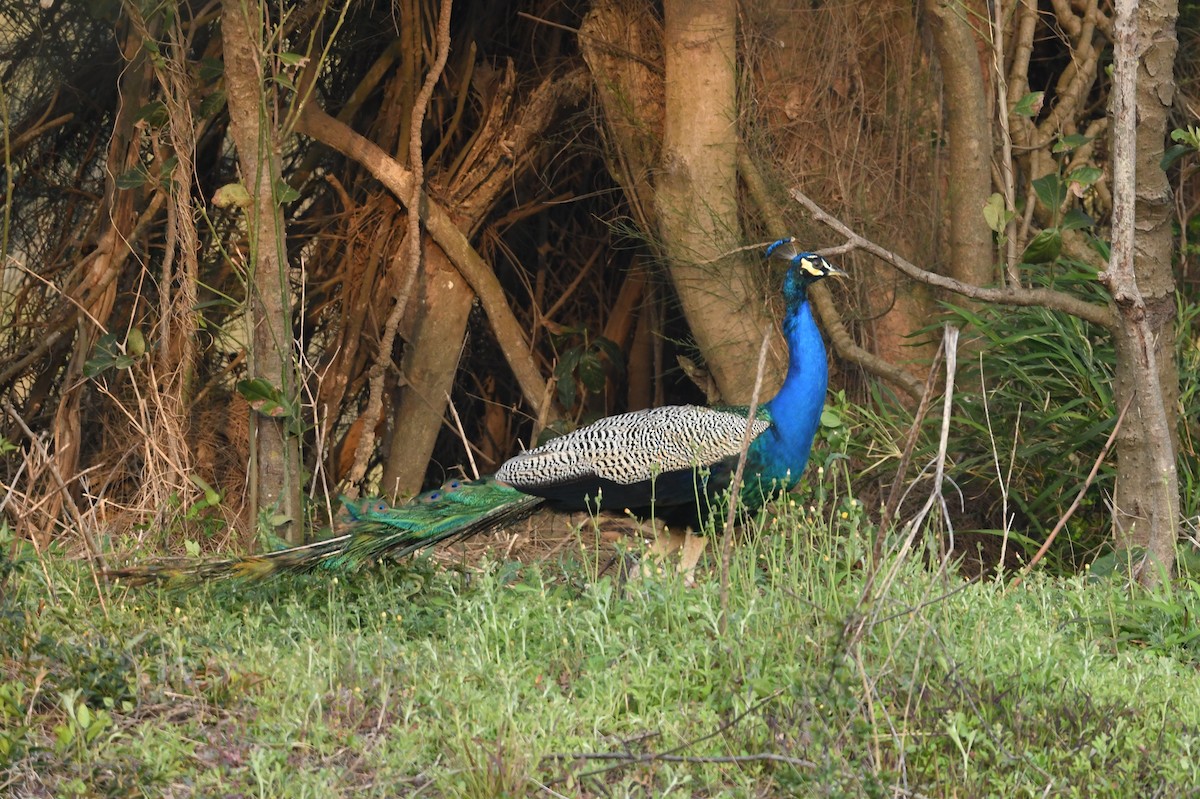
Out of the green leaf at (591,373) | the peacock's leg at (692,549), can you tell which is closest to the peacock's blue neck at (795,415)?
the peacock's leg at (692,549)

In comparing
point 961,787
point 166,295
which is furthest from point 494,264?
point 961,787

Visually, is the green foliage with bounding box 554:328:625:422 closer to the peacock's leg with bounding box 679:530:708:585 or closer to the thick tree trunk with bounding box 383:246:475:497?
the thick tree trunk with bounding box 383:246:475:497

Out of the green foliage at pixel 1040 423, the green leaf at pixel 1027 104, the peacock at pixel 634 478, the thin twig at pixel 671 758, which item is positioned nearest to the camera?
the thin twig at pixel 671 758

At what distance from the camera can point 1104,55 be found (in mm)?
6777

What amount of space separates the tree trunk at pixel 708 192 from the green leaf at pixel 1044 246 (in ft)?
5.13

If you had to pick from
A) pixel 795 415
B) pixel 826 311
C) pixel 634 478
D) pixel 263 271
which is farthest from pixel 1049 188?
pixel 263 271

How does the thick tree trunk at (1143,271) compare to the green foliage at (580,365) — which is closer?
the thick tree trunk at (1143,271)

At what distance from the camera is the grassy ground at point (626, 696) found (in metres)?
3.01

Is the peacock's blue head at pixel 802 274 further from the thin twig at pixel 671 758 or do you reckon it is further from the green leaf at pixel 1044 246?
the thin twig at pixel 671 758

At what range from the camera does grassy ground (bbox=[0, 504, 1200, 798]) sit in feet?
9.88

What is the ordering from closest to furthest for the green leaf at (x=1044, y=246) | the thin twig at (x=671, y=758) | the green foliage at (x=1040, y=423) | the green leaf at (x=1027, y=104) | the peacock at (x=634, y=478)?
the thin twig at (x=671, y=758), the green leaf at (x=1044, y=246), the peacock at (x=634, y=478), the green foliage at (x=1040, y=423), the green leaf at (x=1027, y=104)

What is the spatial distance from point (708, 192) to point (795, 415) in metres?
1.44

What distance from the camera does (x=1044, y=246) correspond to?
469 cm

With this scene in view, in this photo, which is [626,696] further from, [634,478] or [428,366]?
[428,366]
